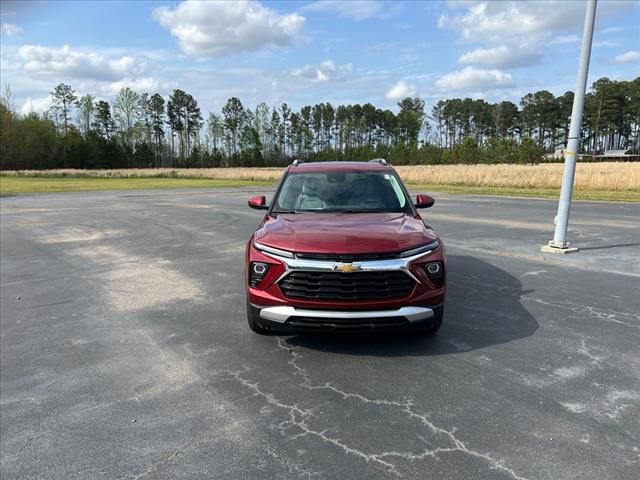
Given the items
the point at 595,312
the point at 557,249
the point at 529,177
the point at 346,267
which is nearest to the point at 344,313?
the point at 346,267

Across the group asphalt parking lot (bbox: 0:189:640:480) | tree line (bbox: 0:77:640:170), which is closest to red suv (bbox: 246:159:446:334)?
asphalt parking lot (bbox: 0:189:640:480)

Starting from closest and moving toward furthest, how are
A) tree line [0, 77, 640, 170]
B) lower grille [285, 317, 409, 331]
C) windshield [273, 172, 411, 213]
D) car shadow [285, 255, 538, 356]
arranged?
lower grille [285, 317, 409, 331] < car shadow [285, 255, 538, 356] < windshield [273, 172, 411, 213] < tree line [0, 77, 640, 170]

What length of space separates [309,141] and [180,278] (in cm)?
11029

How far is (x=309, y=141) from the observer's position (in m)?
115

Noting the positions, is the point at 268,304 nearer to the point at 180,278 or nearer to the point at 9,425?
the point at 9,425

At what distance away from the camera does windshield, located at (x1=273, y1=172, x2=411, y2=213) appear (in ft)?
18.2

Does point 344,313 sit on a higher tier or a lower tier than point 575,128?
lower

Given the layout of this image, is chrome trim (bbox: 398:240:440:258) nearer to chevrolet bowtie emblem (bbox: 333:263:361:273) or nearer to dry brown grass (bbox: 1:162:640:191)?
chevrolet bowtie emblem (bbox: 333:263:361:273)

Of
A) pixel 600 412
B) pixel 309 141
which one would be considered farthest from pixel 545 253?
pixel 309 141

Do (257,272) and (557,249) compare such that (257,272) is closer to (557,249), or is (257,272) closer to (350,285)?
(350,285)

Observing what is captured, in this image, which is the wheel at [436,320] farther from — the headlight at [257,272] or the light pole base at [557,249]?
the light pole base at [557,249]

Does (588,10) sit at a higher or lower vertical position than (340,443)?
higher

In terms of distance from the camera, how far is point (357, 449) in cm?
299

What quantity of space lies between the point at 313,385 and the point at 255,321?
964 mm
